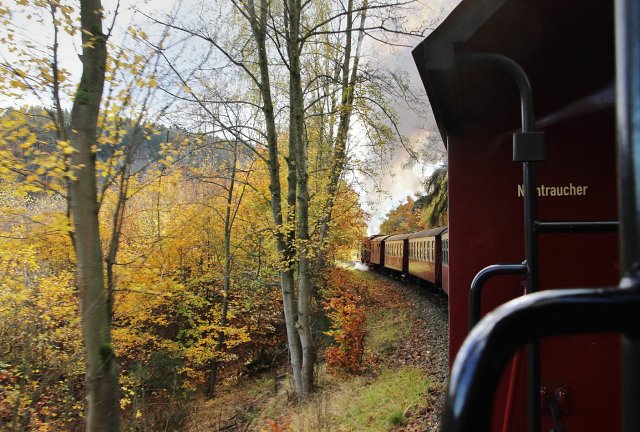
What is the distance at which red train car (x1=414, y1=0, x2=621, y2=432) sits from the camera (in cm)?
234

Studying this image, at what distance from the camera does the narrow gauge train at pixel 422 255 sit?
1434 cm

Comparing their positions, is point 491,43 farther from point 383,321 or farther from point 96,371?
point 383,321

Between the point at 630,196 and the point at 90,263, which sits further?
the point at 90,263

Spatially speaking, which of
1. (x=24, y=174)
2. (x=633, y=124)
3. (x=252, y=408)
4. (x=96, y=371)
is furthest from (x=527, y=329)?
(x=252, y=408)

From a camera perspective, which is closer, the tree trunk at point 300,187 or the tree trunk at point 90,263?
the tree trunk at point 90,263

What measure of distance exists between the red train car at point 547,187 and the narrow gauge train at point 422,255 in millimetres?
6966

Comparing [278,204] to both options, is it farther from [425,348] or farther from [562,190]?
[562,190]

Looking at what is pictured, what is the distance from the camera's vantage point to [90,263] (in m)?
4.66

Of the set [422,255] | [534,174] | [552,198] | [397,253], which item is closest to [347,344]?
[422,255]

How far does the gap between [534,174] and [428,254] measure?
14946mm

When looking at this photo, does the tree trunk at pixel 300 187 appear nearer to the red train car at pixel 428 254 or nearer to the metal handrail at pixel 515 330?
the red train car at pixel 428 254

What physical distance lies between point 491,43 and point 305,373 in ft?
31.5

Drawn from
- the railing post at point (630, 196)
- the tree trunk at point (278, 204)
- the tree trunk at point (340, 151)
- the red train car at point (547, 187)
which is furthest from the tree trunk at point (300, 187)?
the railing post at point (630, 196)

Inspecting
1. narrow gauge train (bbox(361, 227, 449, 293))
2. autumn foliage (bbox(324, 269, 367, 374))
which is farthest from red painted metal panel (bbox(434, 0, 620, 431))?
autumn foliage (bbox(324, 269, 367, 374))
